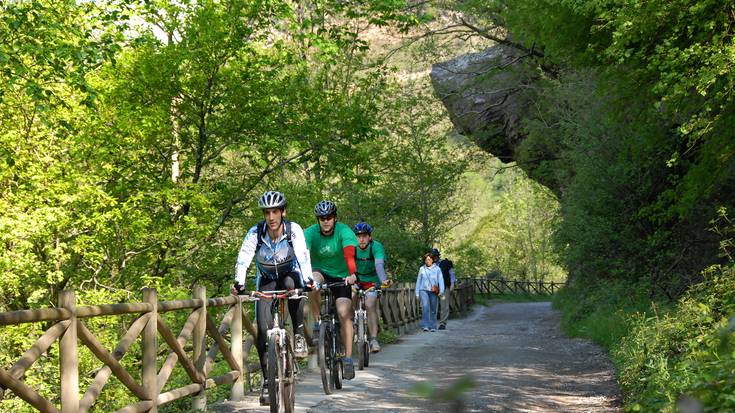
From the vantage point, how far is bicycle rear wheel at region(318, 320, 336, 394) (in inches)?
397

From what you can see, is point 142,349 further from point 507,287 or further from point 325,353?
point 507,287

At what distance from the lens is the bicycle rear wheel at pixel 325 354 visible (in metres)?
10.1

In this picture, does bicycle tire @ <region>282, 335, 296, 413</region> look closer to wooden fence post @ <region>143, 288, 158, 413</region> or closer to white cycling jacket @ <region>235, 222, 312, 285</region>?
white cycling jacket @ <region>235, 222, 312, 285</region>

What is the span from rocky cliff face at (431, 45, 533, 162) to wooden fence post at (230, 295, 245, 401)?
26.0 meters

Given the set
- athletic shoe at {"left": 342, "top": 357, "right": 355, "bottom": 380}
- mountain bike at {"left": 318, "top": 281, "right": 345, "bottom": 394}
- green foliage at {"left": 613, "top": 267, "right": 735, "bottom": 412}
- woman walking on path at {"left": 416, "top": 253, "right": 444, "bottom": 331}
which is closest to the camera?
green foliage at {"left": 613, "top": 267, "right": 735, "bottom": 412}

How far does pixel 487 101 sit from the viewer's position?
40406mm

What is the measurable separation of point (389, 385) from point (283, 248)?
3530mm

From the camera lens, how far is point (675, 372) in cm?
809

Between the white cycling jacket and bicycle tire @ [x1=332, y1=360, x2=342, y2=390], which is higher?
the white cycling jacket

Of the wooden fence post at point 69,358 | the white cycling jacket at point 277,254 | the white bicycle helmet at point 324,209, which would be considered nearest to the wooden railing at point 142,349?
the wooden fence post at point 69,358

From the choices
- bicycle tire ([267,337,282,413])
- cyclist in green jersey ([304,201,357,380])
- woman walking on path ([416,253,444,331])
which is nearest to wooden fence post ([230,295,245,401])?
cyclist in green jersey ([304,201,357,380])

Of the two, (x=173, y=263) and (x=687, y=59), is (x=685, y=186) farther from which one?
(x=173, y=263)

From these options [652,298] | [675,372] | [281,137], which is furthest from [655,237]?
[675,372]

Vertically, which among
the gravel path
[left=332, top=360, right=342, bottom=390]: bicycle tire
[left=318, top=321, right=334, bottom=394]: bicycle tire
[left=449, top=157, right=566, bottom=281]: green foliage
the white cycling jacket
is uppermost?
[left=449, top=157, right=566, bottom=281]: green foliage
